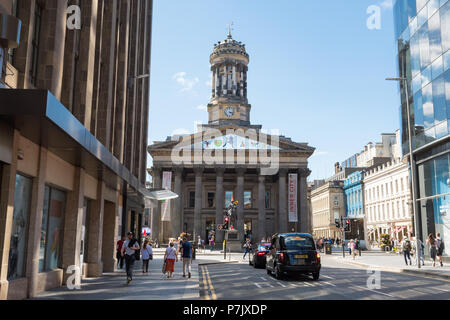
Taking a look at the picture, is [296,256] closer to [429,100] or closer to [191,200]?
[429,100]

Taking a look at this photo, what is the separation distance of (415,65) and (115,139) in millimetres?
21713

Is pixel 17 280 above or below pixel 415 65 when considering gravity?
below

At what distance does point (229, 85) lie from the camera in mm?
74750

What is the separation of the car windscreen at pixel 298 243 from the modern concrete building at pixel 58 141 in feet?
24.2

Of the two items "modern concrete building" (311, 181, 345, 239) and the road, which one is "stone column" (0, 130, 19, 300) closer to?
the road

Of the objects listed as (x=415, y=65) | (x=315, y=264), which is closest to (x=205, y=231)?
(x=415, y=65)

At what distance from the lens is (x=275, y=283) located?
1567cm

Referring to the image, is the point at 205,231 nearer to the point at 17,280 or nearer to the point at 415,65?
the point at 415,65

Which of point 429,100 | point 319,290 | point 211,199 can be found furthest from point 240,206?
point 319,290

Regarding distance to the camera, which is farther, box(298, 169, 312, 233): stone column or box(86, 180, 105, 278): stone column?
box(298, 169, 312, 233): stone column

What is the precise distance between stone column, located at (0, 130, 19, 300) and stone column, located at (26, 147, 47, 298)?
119 centimetres

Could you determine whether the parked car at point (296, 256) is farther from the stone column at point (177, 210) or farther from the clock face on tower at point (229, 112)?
the clock face on tower at point (229, 112)

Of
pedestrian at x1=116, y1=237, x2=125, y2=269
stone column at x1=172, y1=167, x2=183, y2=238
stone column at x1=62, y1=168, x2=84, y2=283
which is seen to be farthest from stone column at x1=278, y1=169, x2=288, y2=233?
stone column at x1=62, y1=168, x2=84, y2=283

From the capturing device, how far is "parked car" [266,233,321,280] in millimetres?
16422
